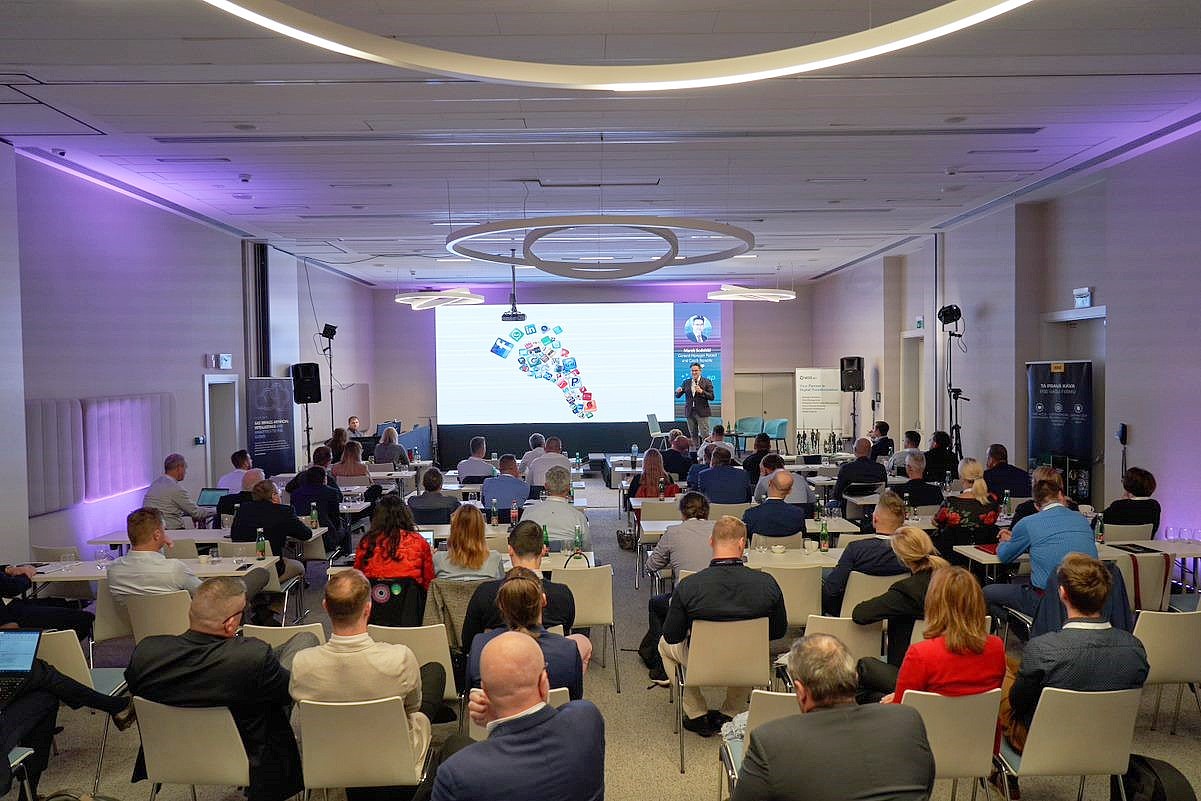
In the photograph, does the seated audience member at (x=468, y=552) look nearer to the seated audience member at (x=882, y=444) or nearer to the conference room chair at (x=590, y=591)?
the conference room chair at (x=590, y=591)

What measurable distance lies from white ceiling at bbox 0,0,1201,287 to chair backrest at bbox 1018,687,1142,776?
3696 millimetres

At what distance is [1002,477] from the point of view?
8336 millimetres

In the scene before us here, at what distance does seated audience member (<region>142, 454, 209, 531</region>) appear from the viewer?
7898mm

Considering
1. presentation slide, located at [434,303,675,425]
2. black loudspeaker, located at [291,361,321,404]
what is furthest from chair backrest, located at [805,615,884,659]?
presentation slide, located at [434,303,675,425]

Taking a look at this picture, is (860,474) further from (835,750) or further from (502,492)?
(835,750)

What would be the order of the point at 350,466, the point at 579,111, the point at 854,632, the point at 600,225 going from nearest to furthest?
the point at 854,632
the point at 579,111
the point at 600,225
the point at 350,466

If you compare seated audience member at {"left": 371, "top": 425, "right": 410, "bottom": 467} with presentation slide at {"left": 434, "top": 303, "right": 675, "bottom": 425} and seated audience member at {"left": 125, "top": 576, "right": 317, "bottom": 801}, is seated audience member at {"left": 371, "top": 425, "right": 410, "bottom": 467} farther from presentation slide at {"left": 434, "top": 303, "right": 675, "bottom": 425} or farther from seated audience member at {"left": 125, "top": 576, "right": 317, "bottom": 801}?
seated audience member at {"left": 125, "top": 576, "right": 317, "bottom": 801}

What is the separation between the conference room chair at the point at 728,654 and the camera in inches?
168

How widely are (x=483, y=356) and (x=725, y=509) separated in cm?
1278

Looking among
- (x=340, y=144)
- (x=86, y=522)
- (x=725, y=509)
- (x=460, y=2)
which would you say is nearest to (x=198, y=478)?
(x=86, y=522)

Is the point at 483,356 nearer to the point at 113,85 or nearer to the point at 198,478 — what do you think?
the point at 198,478

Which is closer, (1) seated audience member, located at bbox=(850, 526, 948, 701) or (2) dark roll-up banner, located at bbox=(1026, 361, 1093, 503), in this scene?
(1) seated audience member, located at bbox=(850, 526, 948, 701)

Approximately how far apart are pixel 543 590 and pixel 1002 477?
5.89 metres

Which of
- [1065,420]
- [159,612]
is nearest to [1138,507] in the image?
[1065,420]
